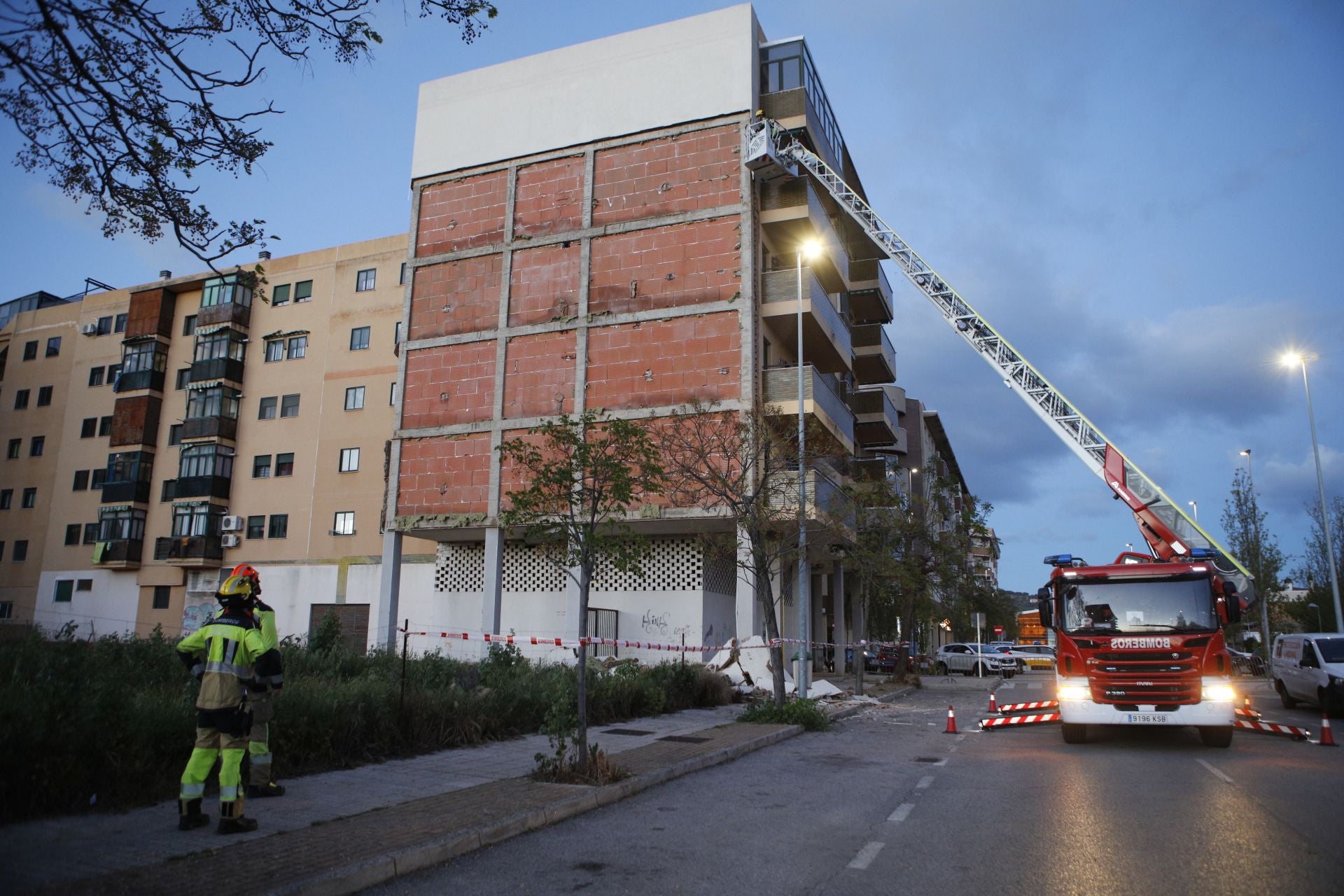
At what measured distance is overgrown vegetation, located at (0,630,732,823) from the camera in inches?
287

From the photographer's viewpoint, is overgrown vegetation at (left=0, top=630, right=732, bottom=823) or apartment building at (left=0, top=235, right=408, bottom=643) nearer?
overgrown vegetation at (left=0, top=630, right=732, bottom=823)

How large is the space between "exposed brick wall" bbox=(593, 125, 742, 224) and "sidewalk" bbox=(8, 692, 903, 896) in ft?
65.3

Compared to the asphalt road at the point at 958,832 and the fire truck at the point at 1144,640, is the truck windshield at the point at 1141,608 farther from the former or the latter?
the asphalt road at the point at 958,832

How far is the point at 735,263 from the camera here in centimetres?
2664

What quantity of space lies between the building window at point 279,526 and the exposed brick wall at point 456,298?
46.6ft

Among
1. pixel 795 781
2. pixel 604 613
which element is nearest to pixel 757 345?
pixel 604 613

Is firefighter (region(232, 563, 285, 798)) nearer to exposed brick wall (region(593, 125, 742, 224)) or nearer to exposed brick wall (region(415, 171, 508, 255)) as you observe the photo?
exposed brick wall (region(593, 125, 742, 224))

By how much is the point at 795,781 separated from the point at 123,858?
6.76 m

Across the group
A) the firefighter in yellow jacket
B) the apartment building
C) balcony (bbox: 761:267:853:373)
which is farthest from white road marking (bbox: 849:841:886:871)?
the apartment building

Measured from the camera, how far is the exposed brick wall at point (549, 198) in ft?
96.1

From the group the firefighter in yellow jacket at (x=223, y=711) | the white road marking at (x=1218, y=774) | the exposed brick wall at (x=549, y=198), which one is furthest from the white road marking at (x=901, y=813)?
the exposed brick wall at (x=549, y=198)

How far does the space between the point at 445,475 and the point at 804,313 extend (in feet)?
39.5

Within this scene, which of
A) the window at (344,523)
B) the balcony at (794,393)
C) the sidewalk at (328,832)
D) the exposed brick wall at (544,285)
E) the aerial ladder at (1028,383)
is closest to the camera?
the sidewalk at (328,832)

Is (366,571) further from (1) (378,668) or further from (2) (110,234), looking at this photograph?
(2) (110,234)
